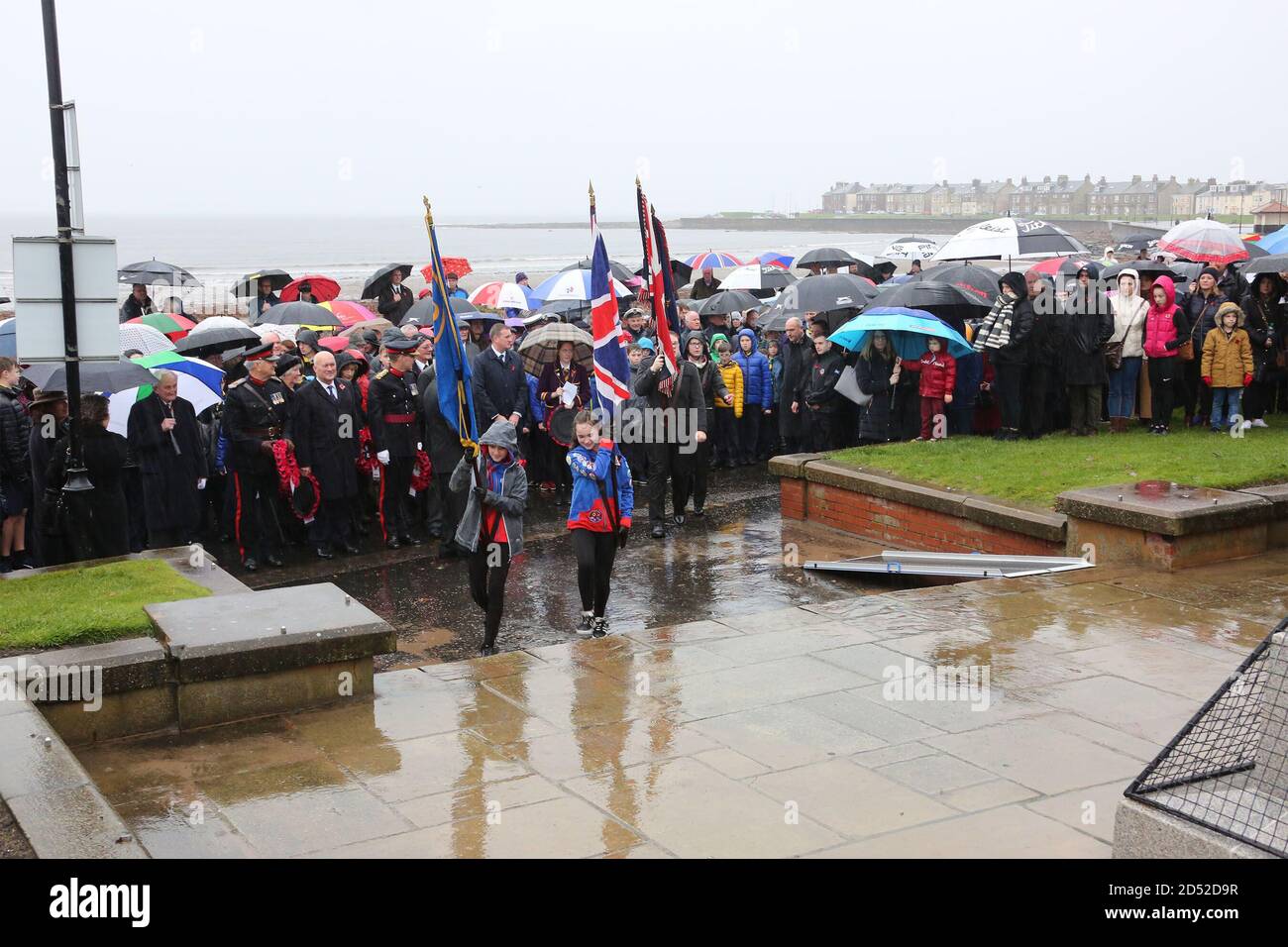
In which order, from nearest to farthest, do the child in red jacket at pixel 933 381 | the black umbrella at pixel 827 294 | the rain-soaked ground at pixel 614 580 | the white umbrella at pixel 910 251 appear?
the rain-soaked ground at pixel 614 580, the child in red jacket at pixel 933 381, the black umbrella at pixel 827 294, the white umbrella at pixel 910 251

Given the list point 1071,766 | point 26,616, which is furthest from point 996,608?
point 26,616

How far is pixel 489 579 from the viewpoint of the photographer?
900 cm

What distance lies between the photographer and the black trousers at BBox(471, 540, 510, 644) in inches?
353

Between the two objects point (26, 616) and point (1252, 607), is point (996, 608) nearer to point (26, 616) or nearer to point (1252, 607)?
point (1252, 607)

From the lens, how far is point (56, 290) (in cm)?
905

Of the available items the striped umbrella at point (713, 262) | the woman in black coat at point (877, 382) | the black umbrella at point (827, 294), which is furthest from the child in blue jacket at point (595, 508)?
the striped umbrella at point (713, 262)

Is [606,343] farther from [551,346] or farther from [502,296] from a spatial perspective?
[502,296]

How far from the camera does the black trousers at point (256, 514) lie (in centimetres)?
1205

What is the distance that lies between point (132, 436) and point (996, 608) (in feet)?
24.1

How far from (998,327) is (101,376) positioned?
8.60m

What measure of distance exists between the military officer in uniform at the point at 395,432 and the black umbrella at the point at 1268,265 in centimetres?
899

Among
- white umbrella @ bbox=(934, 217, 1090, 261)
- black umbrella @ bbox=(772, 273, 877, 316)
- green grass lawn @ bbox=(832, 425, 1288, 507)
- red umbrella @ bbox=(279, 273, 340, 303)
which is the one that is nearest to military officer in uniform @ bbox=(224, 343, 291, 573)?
green grass lawn @ bbox=(832, 425, 1288, 507)

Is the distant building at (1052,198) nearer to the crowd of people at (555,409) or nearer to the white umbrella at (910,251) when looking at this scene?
the white umbrella at (910,251)

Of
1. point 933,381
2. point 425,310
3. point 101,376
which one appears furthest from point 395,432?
point 933,381
